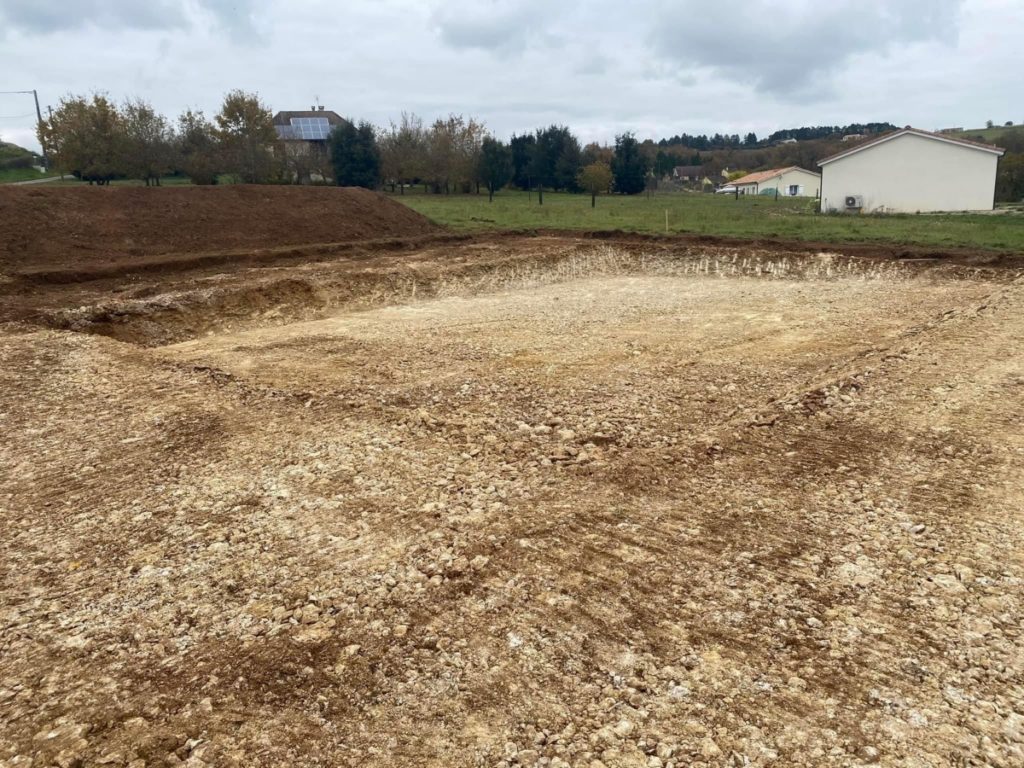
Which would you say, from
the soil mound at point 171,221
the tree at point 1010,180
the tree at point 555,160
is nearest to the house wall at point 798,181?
the tree at point 555,160

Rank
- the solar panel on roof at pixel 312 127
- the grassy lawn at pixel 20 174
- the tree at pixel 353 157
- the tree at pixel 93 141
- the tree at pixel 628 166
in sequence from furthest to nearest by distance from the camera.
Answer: the solar panel on roof at pixel 312 127 → the tree at pixel 628 166 → the tree at pixel 353 157 → the grassy lawn at pixel 20 174 → the tree at pixel 93 141

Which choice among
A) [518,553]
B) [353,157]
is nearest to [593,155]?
[353,157]

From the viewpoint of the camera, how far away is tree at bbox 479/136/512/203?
141 feet

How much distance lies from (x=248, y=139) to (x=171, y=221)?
18823mm

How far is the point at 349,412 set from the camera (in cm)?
767

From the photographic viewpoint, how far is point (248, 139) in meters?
35.3

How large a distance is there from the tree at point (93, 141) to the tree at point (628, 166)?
31745 mm

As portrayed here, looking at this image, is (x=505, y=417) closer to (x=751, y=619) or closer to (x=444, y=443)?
(x=444, y=443)

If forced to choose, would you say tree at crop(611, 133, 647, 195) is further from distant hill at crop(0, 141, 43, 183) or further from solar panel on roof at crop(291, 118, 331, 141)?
distant hill at crop(0, 141, 43, 183)

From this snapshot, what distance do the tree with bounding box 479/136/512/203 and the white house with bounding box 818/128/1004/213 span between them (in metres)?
19.5

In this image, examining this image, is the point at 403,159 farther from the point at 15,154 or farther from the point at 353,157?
the point at 15,154

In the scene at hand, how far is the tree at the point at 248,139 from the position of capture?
33594 mm

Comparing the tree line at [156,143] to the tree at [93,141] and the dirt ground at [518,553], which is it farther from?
the dirt ground at [518,553]

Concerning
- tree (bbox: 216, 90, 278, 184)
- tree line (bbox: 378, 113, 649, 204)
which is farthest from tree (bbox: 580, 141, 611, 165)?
tree (bbox: 216, 90, 278, 184)
